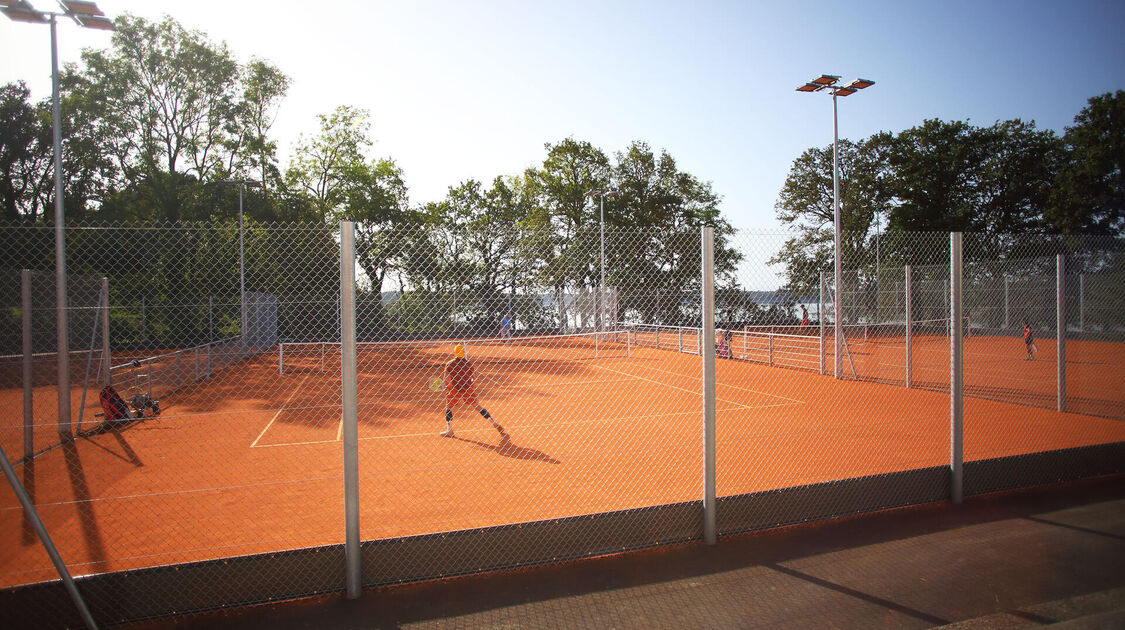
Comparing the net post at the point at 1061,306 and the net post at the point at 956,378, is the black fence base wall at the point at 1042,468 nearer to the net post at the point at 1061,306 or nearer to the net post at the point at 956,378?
the net post at the point at 956,378

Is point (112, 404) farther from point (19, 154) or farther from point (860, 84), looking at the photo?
point (19, 154)

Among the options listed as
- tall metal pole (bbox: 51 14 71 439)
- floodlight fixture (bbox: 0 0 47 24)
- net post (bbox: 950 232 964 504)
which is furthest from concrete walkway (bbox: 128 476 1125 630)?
floodlight fixture (bbox: 0 0 47 24)

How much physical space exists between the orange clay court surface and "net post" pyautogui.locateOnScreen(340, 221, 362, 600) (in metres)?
1.49

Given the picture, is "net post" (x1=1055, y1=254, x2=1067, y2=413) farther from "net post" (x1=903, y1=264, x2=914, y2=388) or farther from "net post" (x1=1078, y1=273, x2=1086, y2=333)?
"net post" (x1=903, y1=264, x2=914, y2=388)

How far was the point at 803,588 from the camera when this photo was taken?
3961 mm

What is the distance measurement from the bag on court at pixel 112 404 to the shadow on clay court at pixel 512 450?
21.0ft

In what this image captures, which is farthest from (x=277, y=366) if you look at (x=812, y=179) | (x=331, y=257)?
(x=812, y=179)

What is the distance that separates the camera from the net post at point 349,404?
3.71 metres

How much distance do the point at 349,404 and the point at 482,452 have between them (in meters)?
4.80

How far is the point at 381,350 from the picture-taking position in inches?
232

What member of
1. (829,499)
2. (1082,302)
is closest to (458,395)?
(829,499)

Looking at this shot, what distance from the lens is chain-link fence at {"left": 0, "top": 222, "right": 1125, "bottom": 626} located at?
14.0 feet

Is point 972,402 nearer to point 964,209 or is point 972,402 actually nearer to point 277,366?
point 277,366

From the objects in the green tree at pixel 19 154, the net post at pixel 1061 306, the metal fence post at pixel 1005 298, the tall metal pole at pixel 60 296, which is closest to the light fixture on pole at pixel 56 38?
the tall metal pole at pixel 60 296
